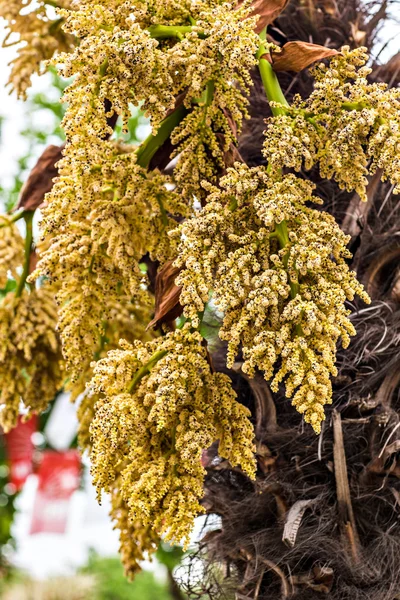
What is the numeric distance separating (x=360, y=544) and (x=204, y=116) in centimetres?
39

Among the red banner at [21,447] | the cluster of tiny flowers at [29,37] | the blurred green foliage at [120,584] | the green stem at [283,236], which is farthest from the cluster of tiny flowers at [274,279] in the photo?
the blurred green foliage at [120,584]

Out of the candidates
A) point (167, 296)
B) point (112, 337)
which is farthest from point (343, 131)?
point (112, 337)

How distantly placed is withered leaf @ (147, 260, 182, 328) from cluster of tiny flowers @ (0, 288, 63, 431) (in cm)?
20

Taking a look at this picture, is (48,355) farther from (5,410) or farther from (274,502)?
(274,502)

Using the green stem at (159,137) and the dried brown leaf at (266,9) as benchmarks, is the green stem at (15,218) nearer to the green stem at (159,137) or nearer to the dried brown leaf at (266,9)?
the green stem at (159,137)

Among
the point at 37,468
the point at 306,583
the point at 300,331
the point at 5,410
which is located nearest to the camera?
the point at 300,331

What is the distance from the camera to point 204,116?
60 centimetres

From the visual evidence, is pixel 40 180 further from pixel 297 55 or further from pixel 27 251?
pixel 297 55

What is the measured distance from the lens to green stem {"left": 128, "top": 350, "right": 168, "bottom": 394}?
57 cm

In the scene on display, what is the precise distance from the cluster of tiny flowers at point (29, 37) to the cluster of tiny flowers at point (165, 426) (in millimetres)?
433

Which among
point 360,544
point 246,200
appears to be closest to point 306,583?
point 360,544

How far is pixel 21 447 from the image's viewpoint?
7.13 ft

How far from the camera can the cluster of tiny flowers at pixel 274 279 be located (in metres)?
0.49

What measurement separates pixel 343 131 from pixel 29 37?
509 millimetres
